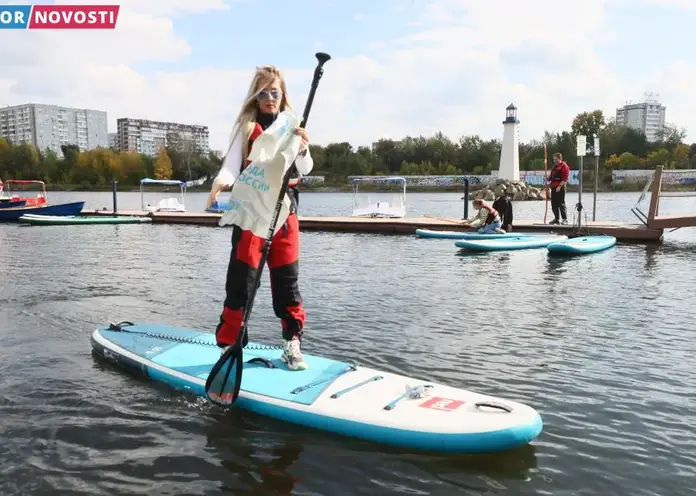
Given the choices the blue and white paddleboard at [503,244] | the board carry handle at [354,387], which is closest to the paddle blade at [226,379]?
the board carry handle at [354,387]

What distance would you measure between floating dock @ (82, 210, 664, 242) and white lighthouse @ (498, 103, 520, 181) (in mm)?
33473

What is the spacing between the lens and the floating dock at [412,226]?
17953 mm

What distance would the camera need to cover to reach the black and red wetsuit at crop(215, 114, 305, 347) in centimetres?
466

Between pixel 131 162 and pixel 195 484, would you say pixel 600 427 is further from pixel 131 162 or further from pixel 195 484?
pixel 131 162

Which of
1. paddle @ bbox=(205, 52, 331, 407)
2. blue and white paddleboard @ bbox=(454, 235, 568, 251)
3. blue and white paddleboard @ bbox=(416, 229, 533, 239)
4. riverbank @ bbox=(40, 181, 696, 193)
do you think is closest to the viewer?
paddle @ bbox=(205, 52, 331, 407)

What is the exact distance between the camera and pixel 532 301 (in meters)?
9.27

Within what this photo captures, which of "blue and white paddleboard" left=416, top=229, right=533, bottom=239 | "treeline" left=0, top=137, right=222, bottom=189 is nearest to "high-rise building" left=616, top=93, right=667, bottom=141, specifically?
"treeline" left=0, top=137, right=222, bottom=189

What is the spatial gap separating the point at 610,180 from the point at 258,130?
92.5 m

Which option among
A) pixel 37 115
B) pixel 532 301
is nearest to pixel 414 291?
pixel 532 301

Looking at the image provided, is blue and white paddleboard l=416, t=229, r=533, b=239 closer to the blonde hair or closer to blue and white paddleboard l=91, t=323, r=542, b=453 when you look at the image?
blue and white paddleboard l=91, t=323, r=542, b=453

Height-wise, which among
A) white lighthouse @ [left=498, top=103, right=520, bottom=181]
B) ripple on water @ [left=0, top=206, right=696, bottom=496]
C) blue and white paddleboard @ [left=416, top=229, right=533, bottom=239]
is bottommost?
ripple on water @ [left=0, top=206, right=696, bottom=496]

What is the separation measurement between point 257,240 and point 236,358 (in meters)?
0.95

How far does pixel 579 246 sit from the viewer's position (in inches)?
575

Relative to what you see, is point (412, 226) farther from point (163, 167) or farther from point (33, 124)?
point (33, 124)
